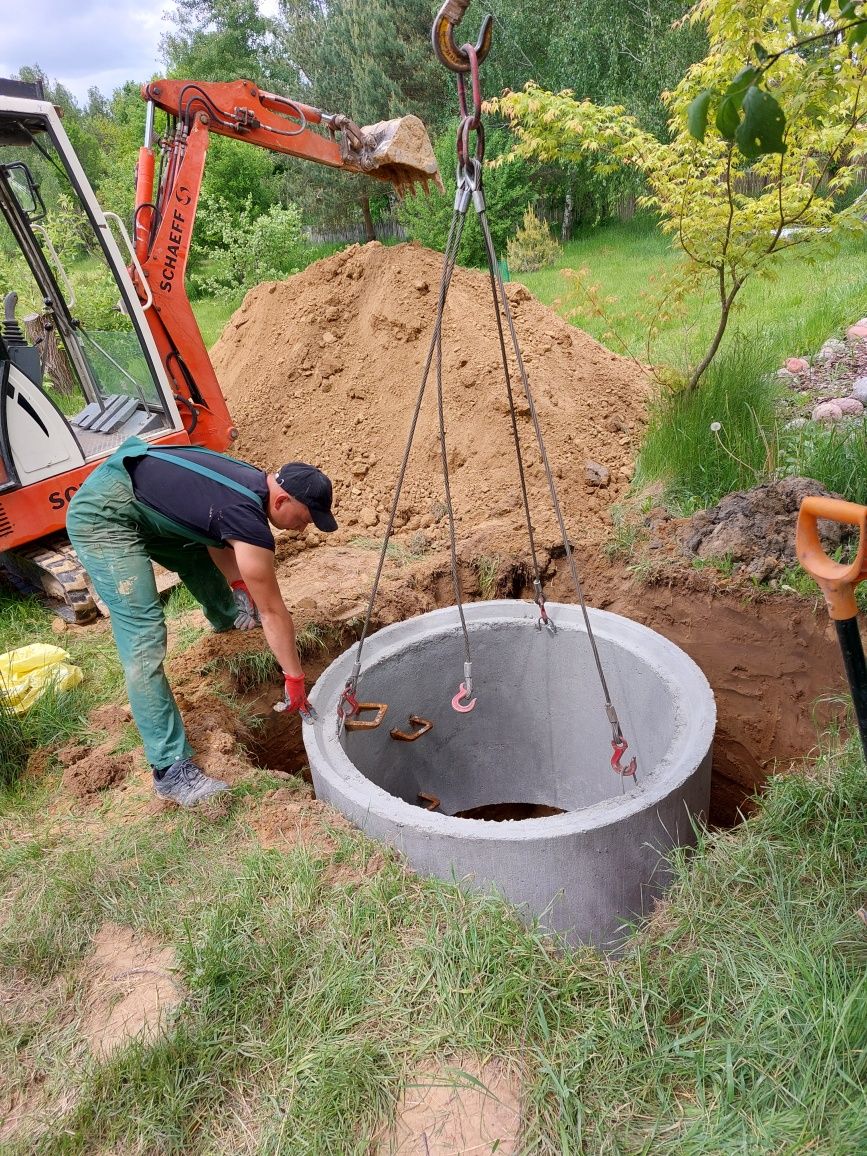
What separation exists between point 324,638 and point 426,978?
220 cm

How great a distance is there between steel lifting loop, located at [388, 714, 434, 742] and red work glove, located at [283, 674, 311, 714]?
2.22 ft

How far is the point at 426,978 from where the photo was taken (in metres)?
2.03

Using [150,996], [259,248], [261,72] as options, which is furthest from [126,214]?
[150,996]

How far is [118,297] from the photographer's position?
524 centimetres

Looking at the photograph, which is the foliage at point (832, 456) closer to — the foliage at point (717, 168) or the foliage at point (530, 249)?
the foliage at point (717, 168)

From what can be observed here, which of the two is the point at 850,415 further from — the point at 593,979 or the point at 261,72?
the point at 261,72

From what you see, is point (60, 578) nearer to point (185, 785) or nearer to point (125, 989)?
point (185, 785)

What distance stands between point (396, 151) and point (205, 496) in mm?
3922

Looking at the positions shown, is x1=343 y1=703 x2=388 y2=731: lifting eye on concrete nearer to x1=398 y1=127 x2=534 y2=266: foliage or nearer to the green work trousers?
the green work trousers

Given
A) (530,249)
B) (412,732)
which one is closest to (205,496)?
(412,732)

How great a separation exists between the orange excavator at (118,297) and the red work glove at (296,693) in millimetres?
2069

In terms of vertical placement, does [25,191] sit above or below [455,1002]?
above

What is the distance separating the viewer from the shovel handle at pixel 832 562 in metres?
1.28

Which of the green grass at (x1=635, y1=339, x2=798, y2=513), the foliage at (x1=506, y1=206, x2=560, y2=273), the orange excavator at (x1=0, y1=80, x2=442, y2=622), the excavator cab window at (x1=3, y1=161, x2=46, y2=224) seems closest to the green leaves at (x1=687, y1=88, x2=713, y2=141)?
the green grass at (x1=635, y1=339, x2=798, y2=513)
